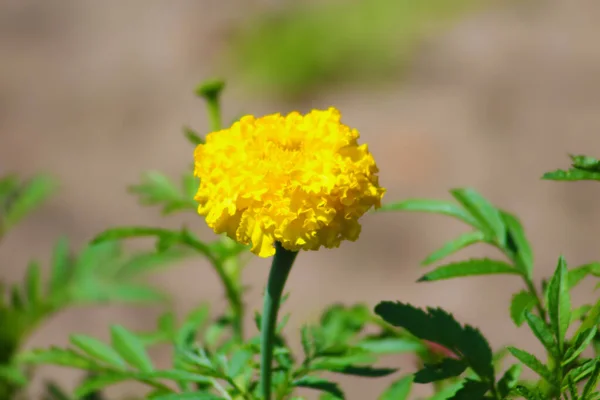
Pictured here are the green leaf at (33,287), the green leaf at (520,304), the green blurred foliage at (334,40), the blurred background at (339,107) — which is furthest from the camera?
the green blurred foliage at (334,40)

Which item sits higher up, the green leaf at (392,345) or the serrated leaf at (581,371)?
the green leaf at (392,345)

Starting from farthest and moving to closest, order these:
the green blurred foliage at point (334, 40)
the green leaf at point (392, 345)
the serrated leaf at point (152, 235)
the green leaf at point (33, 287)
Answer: the green blurred foliage at point (334, 40), the green leaf at point (33, 287), the green leaf at point (392, 345), the serrated leaf at point (152, 235)

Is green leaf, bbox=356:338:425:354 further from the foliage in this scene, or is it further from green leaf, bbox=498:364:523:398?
green leaf, bbox=498:364:523:398

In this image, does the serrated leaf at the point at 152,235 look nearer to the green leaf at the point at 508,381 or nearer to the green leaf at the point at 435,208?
the green leaf at the point at 435,208

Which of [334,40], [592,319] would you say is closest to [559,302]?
[592,319]

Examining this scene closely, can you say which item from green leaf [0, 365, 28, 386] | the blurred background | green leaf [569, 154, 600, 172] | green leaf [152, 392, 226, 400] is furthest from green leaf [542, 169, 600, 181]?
the blurred background

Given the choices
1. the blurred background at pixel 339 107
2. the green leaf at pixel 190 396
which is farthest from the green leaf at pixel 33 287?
the blurred background at pixel 339 107

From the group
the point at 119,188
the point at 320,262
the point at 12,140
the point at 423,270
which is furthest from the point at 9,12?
the point at 423,270
